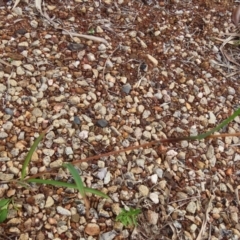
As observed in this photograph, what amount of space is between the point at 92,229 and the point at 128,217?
111 millimetres

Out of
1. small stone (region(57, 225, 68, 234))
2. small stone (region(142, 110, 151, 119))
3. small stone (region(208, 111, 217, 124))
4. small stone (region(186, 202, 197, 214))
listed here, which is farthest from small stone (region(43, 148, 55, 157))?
small stone (region(208, 111, 217, 124))

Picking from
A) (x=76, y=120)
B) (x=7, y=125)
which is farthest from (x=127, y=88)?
(x=7, y=125)

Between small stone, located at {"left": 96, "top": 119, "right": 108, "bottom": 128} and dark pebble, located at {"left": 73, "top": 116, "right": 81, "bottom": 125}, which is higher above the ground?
dark pebble, located at {"left": 73, "top": 116, "right": 81, "bottom": 125}

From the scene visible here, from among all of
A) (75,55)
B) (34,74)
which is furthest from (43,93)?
(75,55)

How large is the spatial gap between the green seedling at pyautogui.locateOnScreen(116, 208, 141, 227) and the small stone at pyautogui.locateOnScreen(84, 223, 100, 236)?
0.07m

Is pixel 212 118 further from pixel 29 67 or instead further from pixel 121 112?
pixel 29 67

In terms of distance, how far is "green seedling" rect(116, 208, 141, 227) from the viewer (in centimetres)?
147

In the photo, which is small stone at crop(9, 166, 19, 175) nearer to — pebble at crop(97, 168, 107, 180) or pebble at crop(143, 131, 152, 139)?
pebble at crop(97, 168, 107, 180)

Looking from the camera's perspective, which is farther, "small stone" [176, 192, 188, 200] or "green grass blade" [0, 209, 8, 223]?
"small stone" [176, 192, 188, 200]

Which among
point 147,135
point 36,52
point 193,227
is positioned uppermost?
point 36,52

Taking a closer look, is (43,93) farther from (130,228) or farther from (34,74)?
(130,228)

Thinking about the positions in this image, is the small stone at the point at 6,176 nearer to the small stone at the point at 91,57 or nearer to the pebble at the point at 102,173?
the pebble at the point at 102,173

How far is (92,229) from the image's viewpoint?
1446 millimetres

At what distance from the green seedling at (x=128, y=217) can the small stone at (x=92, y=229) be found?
0.22ft
